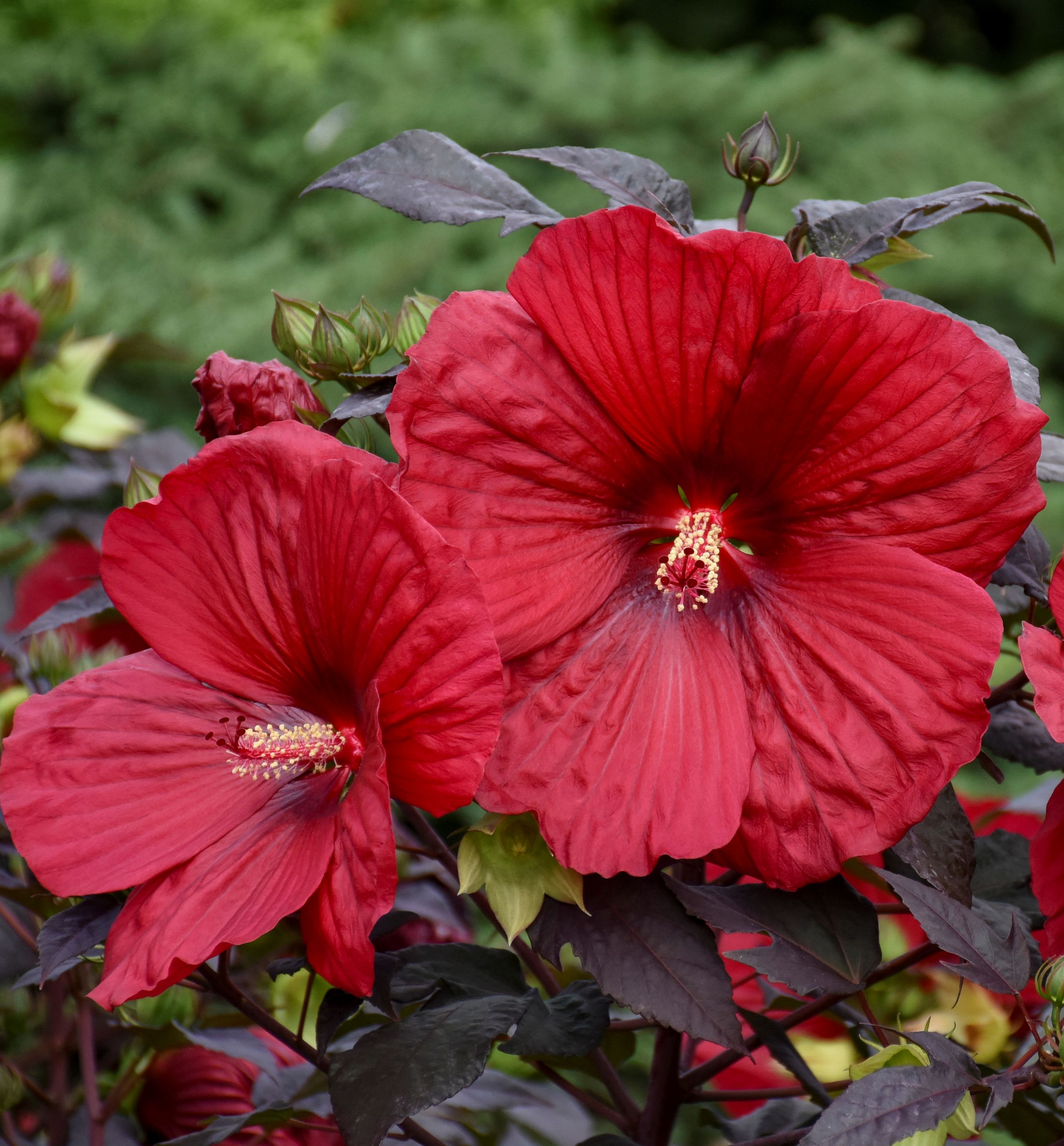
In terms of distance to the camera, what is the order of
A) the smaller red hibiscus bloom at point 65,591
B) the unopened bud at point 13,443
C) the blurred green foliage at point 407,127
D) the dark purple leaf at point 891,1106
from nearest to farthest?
the dark purple leaf at point 891,1106, the smaller red hibiscus bloom at point 65,591, the unopened bud at point 13,443, the blurred green foliage at point 407,127

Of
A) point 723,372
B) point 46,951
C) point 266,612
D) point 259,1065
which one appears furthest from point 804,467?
point 259,1065

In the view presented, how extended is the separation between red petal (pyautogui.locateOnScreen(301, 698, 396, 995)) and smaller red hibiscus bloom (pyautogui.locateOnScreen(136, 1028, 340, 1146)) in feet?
0.93

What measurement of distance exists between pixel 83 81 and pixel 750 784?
3084 mm

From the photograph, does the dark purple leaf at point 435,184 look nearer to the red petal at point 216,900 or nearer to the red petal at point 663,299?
the red petal at point 663,299

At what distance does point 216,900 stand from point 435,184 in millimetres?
279

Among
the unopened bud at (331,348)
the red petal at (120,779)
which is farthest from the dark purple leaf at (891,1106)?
the unopened bud at (331,348)

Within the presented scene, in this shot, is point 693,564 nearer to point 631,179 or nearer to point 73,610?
point 631,179

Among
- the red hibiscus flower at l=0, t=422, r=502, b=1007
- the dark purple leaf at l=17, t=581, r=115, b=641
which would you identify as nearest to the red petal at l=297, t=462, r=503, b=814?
the red hibiscus flower at l=0, t=422, r=502, b=1007

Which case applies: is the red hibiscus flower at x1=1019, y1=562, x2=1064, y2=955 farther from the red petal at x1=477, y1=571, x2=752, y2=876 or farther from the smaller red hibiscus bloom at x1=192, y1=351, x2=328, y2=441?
the smaller red hibiscus bloom at x1=192, y1=351, x2=328, y2=441

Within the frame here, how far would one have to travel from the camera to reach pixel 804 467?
409 millimetres

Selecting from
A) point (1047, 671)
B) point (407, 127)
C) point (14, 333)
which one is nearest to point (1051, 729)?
point (1047, 671)

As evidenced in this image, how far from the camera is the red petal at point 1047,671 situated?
349mm

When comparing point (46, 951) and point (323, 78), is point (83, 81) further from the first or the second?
point (46, 951)

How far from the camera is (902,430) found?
382mm
